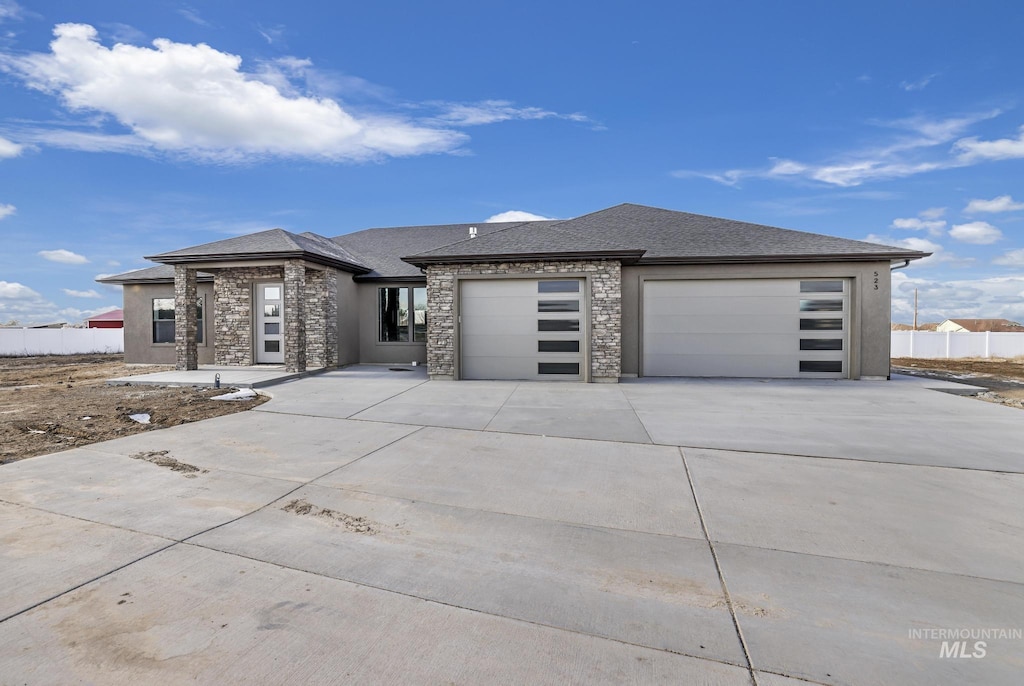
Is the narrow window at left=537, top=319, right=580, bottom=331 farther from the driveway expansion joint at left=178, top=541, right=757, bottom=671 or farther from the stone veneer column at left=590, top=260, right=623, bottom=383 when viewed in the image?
the driveway expansion joint at left=178, top=541, right=757, bottom=671

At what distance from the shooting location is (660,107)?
50.1 ft

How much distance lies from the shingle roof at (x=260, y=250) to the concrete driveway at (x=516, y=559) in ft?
23.6

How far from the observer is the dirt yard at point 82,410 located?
5.96 metres

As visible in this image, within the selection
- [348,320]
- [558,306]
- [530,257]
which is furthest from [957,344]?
[348,320]

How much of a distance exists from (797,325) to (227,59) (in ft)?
56.8

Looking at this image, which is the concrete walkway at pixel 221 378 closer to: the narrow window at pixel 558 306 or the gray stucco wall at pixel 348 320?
the gray stucco wall at pixel 348 320

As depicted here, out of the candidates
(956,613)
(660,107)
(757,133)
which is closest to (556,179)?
(660,107)

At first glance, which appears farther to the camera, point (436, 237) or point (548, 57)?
point (436, 237)

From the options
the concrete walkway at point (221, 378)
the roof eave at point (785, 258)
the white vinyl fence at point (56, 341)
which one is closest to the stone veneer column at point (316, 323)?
the concrete walkway at point (221, 378)

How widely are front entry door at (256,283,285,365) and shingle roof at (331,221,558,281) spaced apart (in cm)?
283

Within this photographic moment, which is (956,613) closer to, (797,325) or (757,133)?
(797,325)

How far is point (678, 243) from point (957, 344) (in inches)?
840

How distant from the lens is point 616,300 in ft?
36.3

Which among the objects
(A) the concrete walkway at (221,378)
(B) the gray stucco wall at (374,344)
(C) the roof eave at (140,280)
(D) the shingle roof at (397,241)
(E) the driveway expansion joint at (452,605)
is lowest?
(E) the driveway expansion joint at (452,605)
